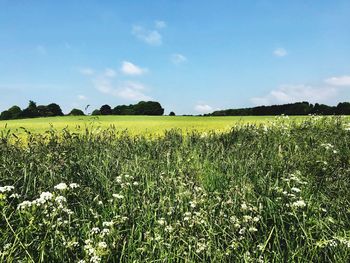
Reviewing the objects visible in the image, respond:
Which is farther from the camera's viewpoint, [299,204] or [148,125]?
[148,125]

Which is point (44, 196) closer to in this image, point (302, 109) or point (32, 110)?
point (32, 110)

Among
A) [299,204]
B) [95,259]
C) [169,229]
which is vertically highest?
[299,204]

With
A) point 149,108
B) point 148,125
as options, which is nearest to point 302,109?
point 148,125

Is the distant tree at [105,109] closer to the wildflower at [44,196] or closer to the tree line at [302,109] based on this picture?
the tree line at [302,109]

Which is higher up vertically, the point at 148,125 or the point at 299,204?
the point at 148,125

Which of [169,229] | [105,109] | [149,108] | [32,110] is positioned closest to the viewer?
[169,229]

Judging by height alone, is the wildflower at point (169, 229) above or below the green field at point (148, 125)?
below

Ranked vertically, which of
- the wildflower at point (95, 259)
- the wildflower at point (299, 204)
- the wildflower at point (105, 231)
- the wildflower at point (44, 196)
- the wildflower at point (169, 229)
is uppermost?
the wildflower at point (44, 196)

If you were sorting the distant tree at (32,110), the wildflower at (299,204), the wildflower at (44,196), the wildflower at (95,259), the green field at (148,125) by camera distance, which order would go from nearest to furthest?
the wildflower at (95,259) < the wildflower at (44,196) < the wildflower at (299,204) < the distant tree at (32,110) < the green field at (148,125)

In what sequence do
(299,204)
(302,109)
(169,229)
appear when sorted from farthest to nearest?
1. (302,109)
2. (299,204)
3. (169,229)

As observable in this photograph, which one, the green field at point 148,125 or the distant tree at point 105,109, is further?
the distant tree at point 105,109

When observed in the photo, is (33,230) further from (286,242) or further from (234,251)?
(286,242)

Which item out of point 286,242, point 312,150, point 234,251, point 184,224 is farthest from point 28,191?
point 312,150

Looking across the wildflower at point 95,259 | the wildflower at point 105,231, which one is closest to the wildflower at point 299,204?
the wildflower at point 105,231
